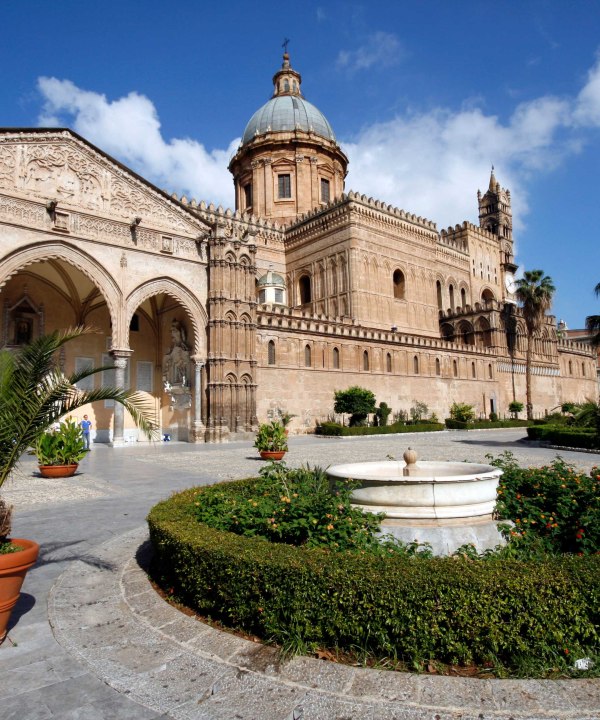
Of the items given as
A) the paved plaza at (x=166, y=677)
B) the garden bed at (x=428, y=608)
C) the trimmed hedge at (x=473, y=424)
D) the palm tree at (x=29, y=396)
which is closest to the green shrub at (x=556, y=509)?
the garden bed at (x=428, y=608)

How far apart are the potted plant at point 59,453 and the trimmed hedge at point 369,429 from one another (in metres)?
16.9

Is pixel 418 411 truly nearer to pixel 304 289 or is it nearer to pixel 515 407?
pixel 515 407

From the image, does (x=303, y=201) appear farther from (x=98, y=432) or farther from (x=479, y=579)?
(x=479, y=579)

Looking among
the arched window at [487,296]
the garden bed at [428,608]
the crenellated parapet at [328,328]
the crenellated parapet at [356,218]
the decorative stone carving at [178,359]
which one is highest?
the crenellated parapet at [356,218]

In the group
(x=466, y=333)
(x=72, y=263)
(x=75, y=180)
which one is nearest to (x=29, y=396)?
(x=72, y=263)

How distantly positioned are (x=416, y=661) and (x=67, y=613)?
299 centimetres

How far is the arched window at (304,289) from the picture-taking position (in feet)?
146

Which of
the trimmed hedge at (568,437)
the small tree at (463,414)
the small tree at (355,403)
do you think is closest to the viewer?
the trimmed hedge at (568,437)

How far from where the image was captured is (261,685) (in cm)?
325

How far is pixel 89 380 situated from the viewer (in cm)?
2639

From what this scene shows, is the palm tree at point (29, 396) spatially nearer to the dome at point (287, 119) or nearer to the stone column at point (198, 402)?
the stone column at point (198, 402)

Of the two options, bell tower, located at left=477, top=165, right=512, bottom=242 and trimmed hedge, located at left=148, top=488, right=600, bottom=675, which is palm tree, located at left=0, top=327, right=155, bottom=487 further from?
bell tower, located at left=477, top=165, right=512, bottom=242

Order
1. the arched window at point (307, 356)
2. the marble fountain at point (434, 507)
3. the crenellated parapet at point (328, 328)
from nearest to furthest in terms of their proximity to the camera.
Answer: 1. the marble fountain at point (434, 507)
2. the crenellated parapet at point (328, 328)
3. the arched window at point (307, 356)

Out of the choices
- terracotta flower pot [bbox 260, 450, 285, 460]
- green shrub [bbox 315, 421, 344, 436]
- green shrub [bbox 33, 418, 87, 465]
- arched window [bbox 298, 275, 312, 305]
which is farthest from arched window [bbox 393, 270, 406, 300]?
green shrub [bbox 33, 418, 87, 465]
